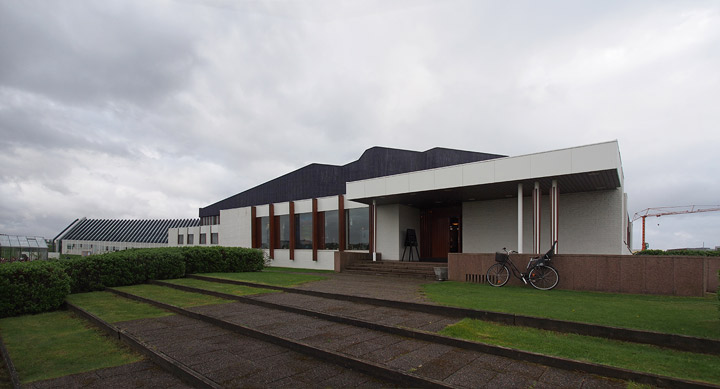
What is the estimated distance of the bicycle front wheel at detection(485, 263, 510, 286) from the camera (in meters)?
10.9

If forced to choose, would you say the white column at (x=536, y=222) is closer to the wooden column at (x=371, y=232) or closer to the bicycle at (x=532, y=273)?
the bicycle at (x=532, y=273)

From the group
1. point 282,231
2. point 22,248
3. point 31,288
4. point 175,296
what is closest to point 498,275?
point 175,296

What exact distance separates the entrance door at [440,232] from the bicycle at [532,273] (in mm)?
6187

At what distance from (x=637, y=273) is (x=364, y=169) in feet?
62.9

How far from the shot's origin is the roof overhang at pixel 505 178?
10258 mm

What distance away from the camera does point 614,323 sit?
5.50 metres

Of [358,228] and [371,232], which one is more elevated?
[358,228]

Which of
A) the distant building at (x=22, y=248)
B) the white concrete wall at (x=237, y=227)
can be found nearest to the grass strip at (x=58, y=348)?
the distant building at (x=22, y=248)

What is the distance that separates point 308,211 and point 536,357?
712 inches

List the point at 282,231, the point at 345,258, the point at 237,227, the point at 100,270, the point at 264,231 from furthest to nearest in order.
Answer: the point at 237,227
the point at 264,231
the point at 282,231
the point at 345,258
the point at 100,270

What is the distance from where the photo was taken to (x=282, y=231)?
23.2m

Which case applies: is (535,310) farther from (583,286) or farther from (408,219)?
(408,219)

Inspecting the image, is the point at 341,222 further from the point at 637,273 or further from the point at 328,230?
the point at 637,273

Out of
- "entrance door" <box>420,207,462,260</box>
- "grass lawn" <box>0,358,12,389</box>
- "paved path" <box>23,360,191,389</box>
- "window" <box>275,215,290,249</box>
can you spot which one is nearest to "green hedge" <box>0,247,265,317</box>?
"grass lawn" <box>0,358,12,389</box>
